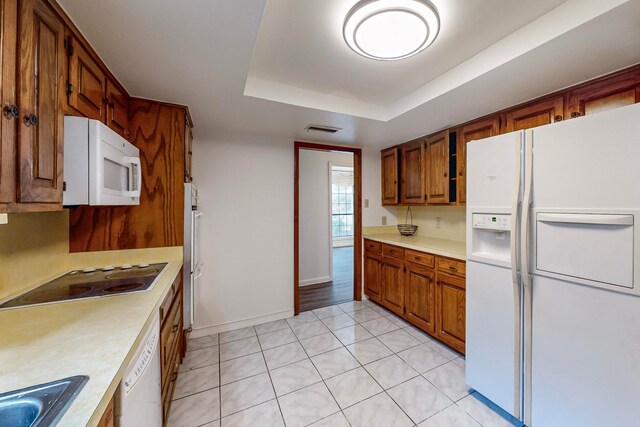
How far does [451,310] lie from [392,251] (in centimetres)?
88

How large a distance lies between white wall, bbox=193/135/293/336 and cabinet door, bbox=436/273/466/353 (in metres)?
1.61

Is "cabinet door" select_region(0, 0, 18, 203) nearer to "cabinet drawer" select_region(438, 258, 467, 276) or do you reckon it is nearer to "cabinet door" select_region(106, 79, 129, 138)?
"cabinet door" select_region(106, 79, 129, 138)

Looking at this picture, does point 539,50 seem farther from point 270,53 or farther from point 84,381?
point 84,381

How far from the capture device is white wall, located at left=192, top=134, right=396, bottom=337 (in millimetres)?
2609

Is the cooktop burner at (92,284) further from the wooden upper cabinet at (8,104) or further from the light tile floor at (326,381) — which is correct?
the light tile floor at (326,381)

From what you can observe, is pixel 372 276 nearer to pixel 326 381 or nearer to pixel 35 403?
pixel 326 381

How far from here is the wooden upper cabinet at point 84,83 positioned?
1.14 meters

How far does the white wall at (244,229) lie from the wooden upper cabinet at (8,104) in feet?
5.78

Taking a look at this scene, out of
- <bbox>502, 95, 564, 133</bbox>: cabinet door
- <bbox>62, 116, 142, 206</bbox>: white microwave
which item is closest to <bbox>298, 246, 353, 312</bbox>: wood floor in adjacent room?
<bbox>62, 116, 142, 206</bbox>: white microwave

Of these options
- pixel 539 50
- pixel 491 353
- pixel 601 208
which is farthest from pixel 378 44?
pixel 491 353

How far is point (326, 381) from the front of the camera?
188cm

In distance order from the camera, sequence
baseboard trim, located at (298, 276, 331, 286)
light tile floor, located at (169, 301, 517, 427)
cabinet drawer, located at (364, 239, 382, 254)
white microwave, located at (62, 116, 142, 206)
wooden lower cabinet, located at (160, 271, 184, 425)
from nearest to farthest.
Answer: white microwave, located at (62, 116, 142, 206), wooden lower cabinet, located at (160, 271, 184, 425), light tile floor, located at (169, 301, 517, 427), cabinet drawer, located at (364, 239, 382, 254), baseboard trim, located at (298, 276, 331, 286)

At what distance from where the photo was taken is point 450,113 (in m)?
2.17

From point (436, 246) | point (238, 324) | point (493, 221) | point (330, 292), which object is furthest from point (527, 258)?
point (330, 292)
